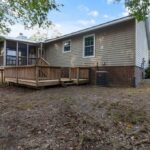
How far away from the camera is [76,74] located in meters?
11.4

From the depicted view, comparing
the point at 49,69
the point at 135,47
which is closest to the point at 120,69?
the point at 135,47

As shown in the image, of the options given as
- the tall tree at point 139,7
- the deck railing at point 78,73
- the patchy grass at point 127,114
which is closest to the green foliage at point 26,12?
the tall tree at point 139,7

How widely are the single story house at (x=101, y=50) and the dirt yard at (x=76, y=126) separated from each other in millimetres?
5056

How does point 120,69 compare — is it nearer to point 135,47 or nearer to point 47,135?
point 135,47

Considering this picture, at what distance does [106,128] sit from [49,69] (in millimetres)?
5873

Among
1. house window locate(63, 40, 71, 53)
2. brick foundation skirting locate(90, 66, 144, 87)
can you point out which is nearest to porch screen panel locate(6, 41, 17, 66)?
house window locate(63, 40, 71, 53)

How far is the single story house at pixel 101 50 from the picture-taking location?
35.6 ft

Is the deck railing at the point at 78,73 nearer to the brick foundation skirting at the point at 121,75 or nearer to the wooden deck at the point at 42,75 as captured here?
the wooden deck at the point at 42,75

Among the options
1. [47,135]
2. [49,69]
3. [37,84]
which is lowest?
[47,135]

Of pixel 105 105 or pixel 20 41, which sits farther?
pixel 20 41

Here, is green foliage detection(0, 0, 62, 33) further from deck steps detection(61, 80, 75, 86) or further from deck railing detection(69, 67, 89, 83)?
deck railing detection(69, 67, 89, 83)

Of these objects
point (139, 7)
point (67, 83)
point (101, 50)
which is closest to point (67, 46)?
point (101, 50)

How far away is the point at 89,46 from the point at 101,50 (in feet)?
3.91

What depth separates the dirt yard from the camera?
3820 millimetres
